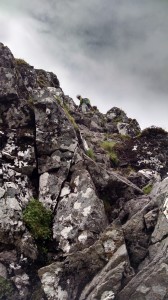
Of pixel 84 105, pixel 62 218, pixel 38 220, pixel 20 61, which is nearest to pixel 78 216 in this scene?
pixel 62 218

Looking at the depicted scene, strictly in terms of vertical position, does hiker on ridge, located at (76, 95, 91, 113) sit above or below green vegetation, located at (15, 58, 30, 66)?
above

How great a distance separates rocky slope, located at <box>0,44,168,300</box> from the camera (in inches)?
577

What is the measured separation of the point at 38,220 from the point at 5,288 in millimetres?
3620

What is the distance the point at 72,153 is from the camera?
21.0 metres

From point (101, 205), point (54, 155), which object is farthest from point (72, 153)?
point (101, 205)

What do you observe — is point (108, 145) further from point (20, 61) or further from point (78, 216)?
point (78, 216)

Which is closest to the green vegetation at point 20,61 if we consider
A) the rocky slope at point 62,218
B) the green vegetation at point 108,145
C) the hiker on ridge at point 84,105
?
the rocky slope at point 62,218

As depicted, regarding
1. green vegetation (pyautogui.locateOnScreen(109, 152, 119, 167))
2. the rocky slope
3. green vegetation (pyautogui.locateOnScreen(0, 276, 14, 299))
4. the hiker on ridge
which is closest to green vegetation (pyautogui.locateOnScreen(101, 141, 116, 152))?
green vegetation (pyautogui.locateOnScreen(109, 152, 119, 167))

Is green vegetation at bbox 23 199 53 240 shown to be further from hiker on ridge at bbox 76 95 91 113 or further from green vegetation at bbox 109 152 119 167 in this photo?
hiker on ridge at bbox 76 95 91 113

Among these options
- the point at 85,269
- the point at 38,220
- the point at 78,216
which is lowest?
the point at 85,269

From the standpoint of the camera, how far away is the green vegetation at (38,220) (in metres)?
17.8

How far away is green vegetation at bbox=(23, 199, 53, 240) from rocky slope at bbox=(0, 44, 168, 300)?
47mm

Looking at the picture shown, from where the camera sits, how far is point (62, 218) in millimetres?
18328

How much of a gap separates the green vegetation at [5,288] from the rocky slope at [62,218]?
4 cm
